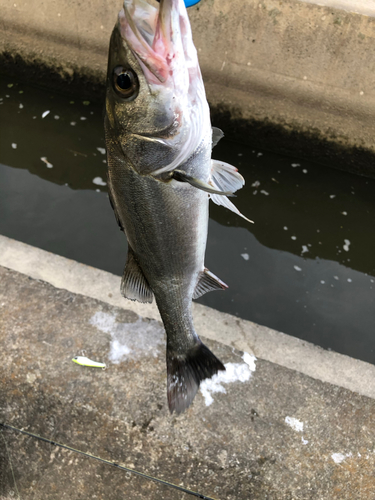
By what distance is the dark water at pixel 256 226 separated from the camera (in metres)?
3.79

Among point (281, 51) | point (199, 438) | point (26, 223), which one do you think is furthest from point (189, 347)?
point (281, 51)

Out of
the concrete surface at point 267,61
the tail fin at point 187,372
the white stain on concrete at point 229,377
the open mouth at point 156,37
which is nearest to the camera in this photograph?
the open mouth at point 156,37

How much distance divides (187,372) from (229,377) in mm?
636

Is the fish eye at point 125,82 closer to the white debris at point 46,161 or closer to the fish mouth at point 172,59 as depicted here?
the fish mouth at point 172,59

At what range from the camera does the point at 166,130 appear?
1.28m

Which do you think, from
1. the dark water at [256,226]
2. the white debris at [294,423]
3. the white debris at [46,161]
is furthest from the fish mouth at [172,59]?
the white debris at [46,161]

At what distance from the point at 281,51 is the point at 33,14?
381 centimetres

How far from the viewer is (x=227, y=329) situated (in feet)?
8.66

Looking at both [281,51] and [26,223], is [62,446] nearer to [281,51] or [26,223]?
[26,223]

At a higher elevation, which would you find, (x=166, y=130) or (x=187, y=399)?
(x=166, y=130)

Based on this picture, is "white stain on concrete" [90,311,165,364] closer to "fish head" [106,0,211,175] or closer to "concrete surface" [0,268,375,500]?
"concrete surface" [0,268,375,500]

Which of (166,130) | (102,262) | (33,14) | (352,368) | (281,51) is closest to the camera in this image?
(166,130)

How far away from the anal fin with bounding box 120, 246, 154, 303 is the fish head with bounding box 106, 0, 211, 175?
1.55ft

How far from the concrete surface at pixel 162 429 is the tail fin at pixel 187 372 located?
0.51 metres
